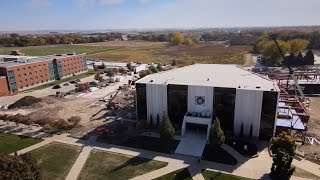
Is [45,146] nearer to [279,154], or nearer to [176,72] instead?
[176,72]

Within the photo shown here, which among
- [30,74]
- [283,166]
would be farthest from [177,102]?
[30,74]

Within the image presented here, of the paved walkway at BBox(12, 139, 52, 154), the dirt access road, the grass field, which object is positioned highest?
the grass field

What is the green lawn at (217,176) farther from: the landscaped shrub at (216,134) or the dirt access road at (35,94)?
the dirt access road at (35,94)

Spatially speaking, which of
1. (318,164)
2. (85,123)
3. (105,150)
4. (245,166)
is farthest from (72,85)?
(318,164)

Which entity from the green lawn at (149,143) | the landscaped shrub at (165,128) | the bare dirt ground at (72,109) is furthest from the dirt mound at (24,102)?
the landscaped shrub at (165,128)

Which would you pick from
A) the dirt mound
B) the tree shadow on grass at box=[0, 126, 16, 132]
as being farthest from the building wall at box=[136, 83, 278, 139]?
the dirt mound

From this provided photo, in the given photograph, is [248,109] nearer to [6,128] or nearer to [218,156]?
[218,156]

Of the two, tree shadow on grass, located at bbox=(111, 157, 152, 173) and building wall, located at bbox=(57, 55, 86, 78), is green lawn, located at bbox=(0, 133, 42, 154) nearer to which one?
tree shadow on grass, located at bbox=(111, 157, 152, 173)
